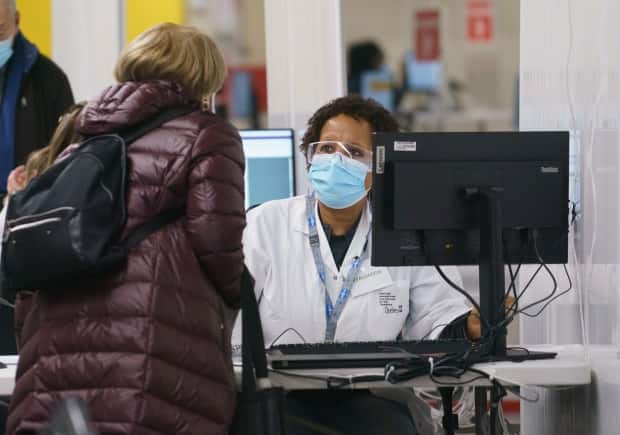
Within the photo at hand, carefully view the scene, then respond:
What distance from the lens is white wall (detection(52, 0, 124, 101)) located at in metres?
6.11

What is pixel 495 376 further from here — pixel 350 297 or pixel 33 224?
pixel 33 224

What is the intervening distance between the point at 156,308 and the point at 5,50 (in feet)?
9.05

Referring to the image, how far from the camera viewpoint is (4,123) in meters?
4.98

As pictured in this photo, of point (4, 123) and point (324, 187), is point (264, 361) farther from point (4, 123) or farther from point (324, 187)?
point (4, 123)

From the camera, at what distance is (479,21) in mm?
13062

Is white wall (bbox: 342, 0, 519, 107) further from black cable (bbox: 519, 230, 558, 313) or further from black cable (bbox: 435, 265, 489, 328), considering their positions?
black cable (bbox: 435, 265, 489, 328)

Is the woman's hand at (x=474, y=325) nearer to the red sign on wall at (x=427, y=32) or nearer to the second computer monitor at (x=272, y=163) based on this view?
the second computer monitor at (x=272, y=163)

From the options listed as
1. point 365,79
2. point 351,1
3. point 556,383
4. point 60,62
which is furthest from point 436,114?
point 556,383

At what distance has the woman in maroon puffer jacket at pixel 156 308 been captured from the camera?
247 centimetres

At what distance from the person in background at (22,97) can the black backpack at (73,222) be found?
2427 mm

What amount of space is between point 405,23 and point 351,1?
0.65 metres

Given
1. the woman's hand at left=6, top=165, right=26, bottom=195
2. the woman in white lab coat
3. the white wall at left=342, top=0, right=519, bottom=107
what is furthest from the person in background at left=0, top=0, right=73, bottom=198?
the white wall at left=342, top=0, right=519, bottom=107

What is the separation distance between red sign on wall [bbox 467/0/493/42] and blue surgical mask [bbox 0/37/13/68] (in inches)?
340

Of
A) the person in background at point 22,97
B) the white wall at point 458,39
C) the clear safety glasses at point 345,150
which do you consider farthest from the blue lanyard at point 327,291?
the white wall at point 458,39
